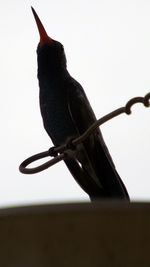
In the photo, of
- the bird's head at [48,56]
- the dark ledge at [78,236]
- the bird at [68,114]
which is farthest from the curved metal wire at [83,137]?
the bird's head at [48,56]

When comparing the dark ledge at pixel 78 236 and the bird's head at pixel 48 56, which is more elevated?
the bird's head at pixel 48 56

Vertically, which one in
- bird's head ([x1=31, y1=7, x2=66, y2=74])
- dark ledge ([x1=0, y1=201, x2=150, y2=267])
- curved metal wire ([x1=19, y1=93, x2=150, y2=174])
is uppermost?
bird's head ([x1=31, y1=7, x2=66, y2=74])

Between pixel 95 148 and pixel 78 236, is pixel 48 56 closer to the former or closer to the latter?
pixel 95 148

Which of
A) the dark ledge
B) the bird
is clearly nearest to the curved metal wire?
the dark ledge

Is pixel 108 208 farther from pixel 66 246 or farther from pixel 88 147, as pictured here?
pixel 88 147

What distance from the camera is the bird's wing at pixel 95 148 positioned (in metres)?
1.36

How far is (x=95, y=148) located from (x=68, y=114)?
218 mm

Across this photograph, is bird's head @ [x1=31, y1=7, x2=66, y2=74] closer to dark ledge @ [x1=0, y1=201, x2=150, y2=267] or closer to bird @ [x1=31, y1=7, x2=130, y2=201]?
bird @ [x1=31, y1=7, x2=130, y2=201]

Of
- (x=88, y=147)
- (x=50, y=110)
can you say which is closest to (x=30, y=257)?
(x=88, y=147)

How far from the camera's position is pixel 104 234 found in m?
0.29

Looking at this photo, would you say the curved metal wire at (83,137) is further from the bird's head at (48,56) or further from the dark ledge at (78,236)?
the bird's head at (48,56)

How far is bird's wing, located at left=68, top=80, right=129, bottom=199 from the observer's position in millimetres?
1355

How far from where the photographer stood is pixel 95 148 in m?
1.48

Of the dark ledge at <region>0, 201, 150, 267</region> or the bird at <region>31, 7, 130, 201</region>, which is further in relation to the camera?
the bird at <region>31, 7, 130, 201</region>
